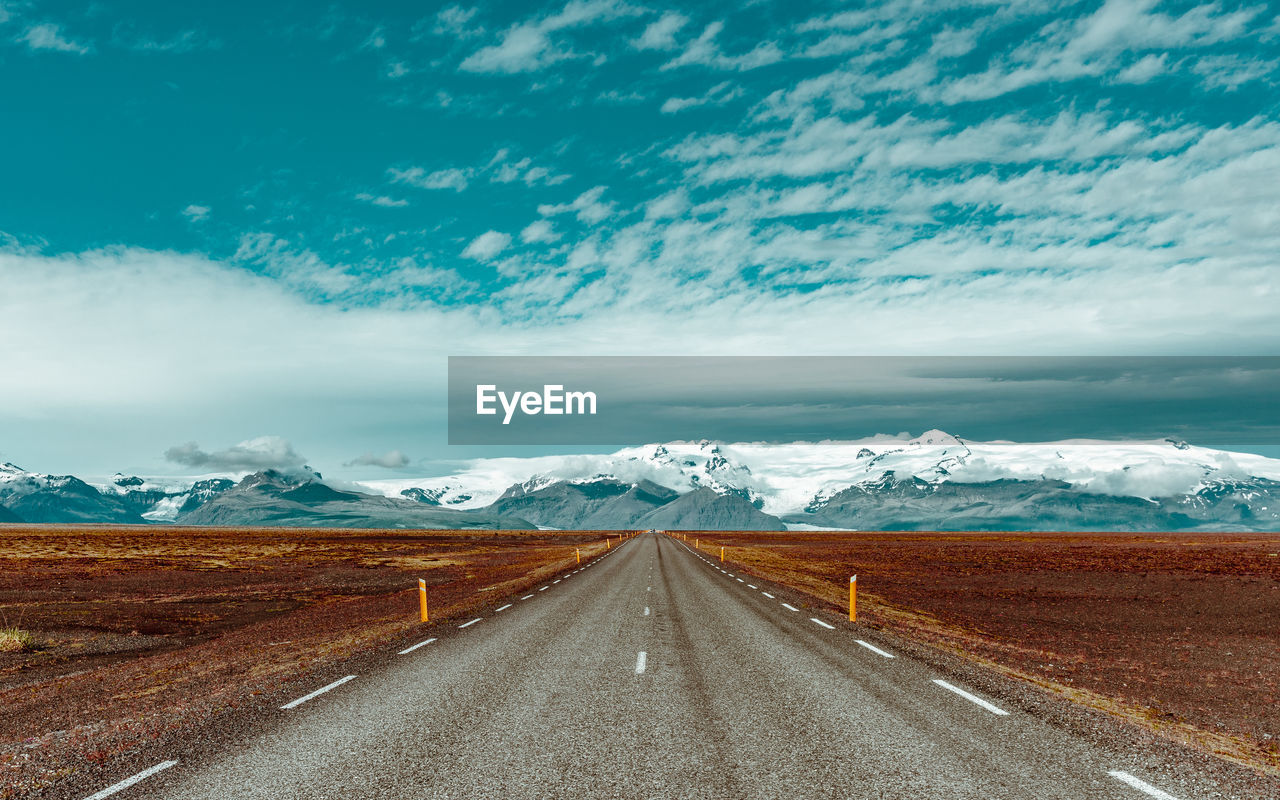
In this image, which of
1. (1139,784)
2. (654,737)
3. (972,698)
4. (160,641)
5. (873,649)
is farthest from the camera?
(160,641)

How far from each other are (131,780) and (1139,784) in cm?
911

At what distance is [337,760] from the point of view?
7051 mm

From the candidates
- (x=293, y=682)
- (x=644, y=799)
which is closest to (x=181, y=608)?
(x=293, y=682)

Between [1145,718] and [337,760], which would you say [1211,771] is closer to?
[1145,718]

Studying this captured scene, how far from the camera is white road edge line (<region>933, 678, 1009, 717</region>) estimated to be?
29.2 ft

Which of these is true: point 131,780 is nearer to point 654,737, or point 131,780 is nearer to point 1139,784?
point 654,737

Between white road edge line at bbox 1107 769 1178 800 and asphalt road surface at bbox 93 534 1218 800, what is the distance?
0.08 ft

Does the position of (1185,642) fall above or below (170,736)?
below

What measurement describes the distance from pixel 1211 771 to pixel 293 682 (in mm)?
11626

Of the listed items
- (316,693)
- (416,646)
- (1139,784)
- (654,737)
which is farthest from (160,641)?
(1139,784)

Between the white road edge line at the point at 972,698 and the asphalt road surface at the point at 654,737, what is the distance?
3 cm

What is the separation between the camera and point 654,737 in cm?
773

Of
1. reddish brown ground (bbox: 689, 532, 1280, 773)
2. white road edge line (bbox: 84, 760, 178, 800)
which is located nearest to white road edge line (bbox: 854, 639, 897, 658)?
reddish brown ground (bbox: 689, 532, 1280, 773)

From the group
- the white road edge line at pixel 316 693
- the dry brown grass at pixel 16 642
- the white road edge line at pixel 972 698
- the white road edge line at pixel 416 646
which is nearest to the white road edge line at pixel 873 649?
the white road edge line at pixel 972 698
